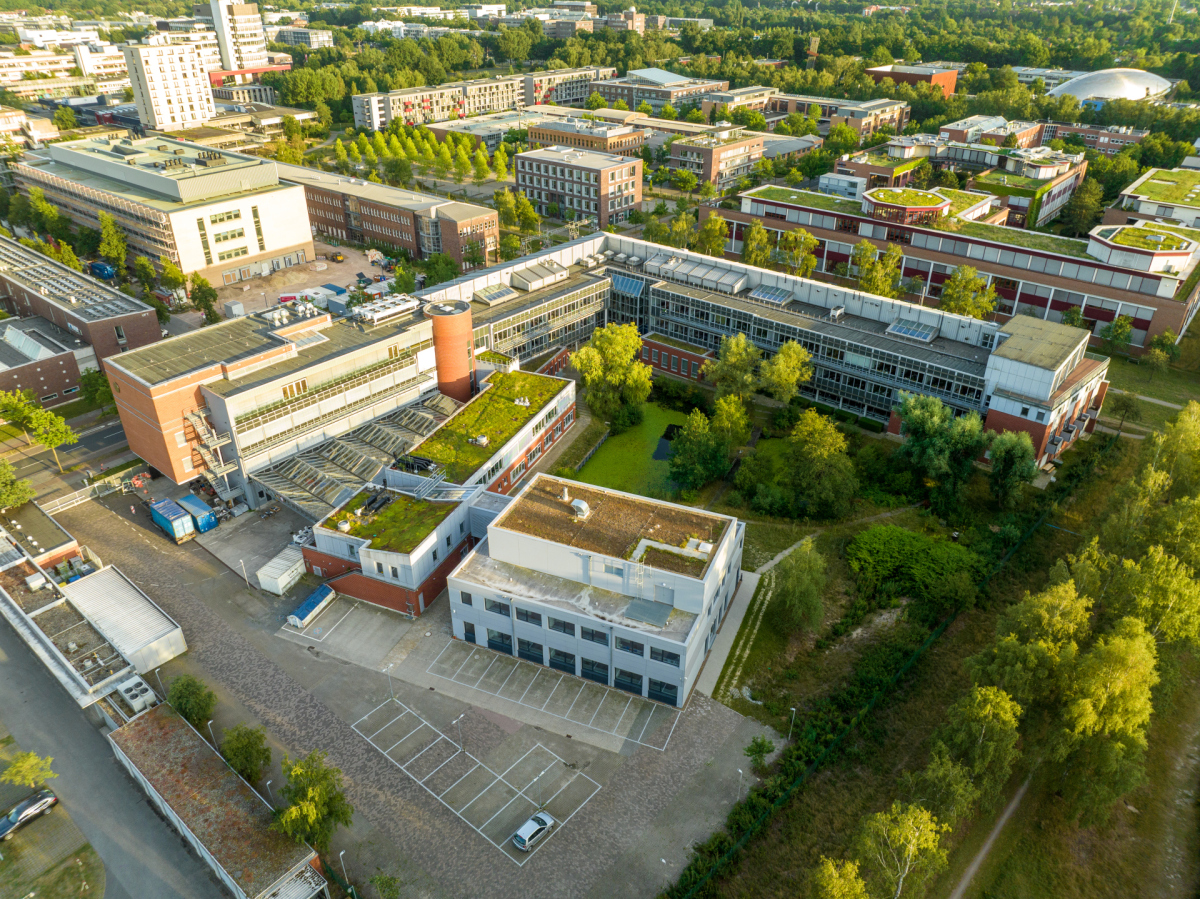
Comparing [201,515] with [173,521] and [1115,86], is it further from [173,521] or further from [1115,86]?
[1115,86]

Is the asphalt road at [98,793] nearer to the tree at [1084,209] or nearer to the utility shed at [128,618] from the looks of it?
the utility shed at [128,618]

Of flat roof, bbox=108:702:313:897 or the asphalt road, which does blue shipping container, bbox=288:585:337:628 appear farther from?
the asphalt road

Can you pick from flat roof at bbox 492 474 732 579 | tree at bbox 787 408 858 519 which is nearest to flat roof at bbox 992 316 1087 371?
tree at bbox 787 408 858 519

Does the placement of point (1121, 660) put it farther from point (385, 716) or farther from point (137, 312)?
point (137, 312)

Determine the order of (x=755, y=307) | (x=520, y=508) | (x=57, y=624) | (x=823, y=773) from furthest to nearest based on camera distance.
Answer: (x=755, y=307), (x=520, y=508), (x=57, y=624), (x=823, y=773)

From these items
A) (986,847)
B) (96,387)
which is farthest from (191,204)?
(986,847)

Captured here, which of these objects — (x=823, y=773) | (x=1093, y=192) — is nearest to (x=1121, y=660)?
(x=823, y=773)
